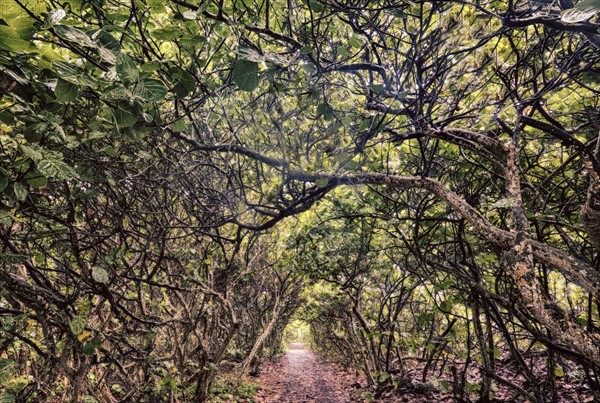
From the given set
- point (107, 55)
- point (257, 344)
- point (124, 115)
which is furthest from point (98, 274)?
point (257, 344)

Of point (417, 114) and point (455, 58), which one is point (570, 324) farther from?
point (455, 58)

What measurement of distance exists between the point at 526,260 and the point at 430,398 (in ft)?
16.0

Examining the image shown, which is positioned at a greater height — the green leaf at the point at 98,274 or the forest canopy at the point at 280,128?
the forest canopy at the point at 280,128

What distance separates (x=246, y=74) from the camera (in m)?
1.52

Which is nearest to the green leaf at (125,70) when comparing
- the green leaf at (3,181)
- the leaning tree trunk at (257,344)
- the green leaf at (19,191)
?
the green leaf at (3,181)

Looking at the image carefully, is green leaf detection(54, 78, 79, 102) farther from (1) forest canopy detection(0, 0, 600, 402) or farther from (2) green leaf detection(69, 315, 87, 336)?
(2) green leaf detection(69, 315, 87, 336)

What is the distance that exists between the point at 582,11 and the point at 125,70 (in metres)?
1.69

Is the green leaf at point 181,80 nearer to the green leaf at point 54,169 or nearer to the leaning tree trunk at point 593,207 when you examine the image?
the green leaf at point 54,169

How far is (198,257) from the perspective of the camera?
5.49 meters

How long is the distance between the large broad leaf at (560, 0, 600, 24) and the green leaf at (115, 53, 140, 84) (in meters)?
1.62

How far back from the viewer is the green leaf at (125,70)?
116cm

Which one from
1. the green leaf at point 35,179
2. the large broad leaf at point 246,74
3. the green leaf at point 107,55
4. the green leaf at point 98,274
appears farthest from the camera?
the green leaf at point 98,274

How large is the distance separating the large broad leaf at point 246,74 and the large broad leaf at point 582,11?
1263 millimetres

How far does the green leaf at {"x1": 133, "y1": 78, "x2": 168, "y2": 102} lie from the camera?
4.19 feet
